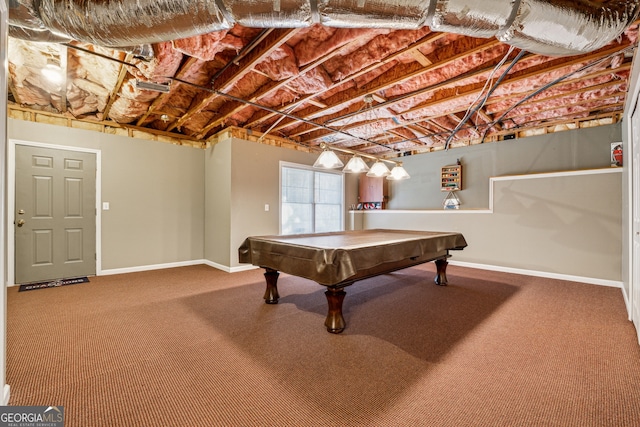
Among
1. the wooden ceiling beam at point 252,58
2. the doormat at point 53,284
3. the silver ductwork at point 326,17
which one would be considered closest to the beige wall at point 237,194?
the wooden ceiling beam at point 252,58

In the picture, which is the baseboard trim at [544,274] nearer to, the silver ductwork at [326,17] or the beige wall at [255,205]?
the beige wall at [255,205]

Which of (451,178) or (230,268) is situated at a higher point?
(451,178)

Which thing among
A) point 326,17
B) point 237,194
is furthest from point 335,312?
point 237,194

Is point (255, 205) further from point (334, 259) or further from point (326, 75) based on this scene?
point (334, 259)

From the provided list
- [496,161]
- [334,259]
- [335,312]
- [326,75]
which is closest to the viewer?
[334,259]

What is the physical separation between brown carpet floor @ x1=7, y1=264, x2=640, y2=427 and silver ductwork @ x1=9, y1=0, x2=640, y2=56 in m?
2.15

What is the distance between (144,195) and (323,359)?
446 cm

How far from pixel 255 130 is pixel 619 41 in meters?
4.79

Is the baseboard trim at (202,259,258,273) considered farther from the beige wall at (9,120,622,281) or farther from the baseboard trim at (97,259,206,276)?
the baseboard trim at (97,259,206,276)

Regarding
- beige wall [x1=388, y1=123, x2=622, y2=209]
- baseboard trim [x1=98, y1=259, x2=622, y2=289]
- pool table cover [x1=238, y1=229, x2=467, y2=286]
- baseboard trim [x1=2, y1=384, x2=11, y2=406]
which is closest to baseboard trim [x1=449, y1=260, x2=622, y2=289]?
baseboard trim [x1=98, y1=259, x2=622, y2=289]

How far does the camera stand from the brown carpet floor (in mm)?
Answer: 1455

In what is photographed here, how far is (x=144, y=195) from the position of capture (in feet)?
15.8

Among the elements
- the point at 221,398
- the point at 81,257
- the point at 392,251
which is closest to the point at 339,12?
the point at 392,251

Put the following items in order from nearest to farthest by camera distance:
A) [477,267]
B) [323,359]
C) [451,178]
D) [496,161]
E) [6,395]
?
1. [6,395]
2. [323,359]
3. [477,267]
4. [496,161]
5. [451,178]
